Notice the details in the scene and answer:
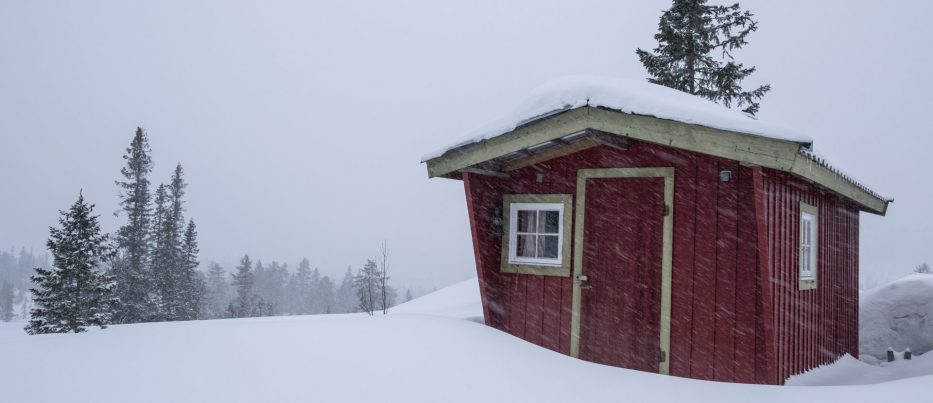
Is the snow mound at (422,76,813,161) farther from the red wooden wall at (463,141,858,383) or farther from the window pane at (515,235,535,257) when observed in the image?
the window pane at (515,235,535,257)

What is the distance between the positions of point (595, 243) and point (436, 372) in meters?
2.82

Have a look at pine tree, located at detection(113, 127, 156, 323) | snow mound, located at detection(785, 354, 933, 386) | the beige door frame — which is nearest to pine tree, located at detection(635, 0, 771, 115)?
snow mound, located at detection(785, 354, 933, 386)

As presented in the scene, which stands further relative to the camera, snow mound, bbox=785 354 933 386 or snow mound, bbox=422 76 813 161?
snow mound, bbox=785 354 933 386

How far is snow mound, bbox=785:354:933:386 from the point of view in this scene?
25.4ft

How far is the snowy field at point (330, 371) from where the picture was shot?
4.72 m

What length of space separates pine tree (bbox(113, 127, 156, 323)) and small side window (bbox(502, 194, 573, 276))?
80.9 ft

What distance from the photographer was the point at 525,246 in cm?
821

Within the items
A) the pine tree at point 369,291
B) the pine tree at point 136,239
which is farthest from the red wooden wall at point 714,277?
the pine tree at point 136,239

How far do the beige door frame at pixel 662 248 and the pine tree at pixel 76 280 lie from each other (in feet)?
17.5

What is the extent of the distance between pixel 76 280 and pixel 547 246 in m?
5.44

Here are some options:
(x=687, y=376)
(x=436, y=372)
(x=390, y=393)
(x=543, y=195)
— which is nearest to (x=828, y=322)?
(x=687, y=376)

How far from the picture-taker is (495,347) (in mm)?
6832

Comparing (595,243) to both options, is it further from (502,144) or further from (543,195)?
(502,144)

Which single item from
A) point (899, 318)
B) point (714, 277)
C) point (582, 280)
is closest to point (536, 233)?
point (582, 280)
